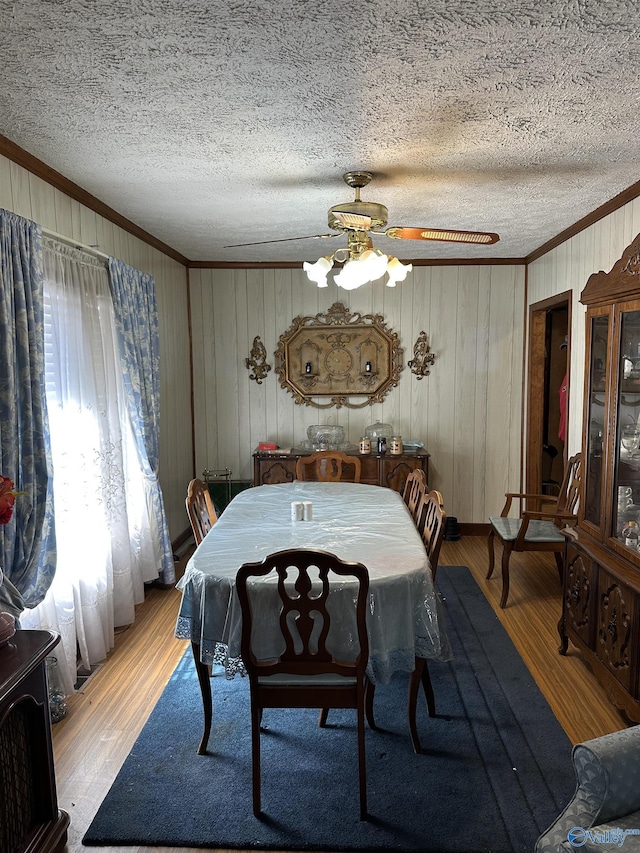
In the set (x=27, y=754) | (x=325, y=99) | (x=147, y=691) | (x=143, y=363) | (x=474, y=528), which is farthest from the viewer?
(x=474, y=528)

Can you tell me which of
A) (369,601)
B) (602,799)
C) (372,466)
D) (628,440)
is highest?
(628,440)

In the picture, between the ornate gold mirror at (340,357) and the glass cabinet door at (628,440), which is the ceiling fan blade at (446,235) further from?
the ornate gold mirror at (340,357)

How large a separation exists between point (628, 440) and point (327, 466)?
2.60 metres

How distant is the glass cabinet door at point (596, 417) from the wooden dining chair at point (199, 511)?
204cm

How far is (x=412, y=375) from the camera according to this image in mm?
5500

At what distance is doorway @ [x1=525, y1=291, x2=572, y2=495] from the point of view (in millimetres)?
5207

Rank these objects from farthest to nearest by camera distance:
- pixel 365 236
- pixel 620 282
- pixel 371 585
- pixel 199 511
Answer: pixel 199 511 → pixel 365 236 → pixel 620 282 → pixel 371 585

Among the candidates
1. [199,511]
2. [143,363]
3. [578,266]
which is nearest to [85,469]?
[199,511]

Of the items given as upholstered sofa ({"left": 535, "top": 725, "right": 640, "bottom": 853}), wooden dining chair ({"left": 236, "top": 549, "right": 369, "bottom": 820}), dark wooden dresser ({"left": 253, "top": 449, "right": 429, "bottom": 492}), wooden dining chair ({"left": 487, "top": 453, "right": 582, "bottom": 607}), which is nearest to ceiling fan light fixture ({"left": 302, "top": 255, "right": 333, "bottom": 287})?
wooden dining chair ({"left": 236, "top": 549, "right": 369, "bottom": 820})

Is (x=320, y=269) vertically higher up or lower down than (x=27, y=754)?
higher up

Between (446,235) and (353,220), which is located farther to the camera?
(446,235)

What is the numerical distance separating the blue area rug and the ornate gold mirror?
9.74ft

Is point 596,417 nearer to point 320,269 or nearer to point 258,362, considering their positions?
point 320,269

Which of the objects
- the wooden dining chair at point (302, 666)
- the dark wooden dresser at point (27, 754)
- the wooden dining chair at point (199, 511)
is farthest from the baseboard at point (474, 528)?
the dark wooden dresser at point (27, 754)
